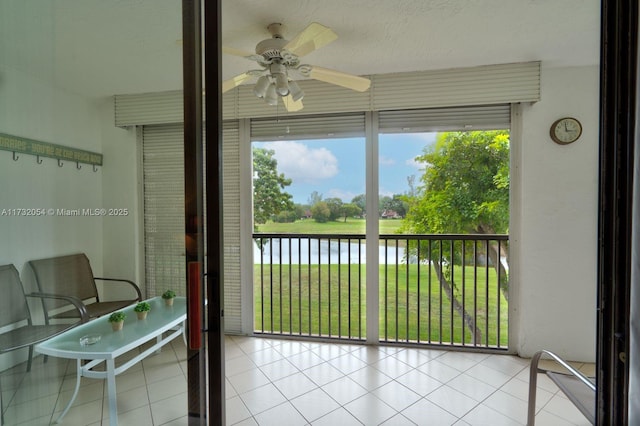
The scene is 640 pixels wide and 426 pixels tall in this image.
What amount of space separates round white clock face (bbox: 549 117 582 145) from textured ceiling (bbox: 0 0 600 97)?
1.48 ft

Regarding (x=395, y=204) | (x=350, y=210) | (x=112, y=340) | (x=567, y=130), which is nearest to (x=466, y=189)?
(x=395, y=204)

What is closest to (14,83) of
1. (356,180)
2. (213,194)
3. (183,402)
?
(213,194)

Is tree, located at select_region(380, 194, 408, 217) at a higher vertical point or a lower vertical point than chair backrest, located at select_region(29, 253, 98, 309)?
higher

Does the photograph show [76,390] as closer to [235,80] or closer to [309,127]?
[235,80]

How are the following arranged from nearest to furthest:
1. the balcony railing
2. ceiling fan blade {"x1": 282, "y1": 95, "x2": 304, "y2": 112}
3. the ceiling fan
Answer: the ceiling fan < ceiling fan blade {"x1": 282, "y1": 95, "x2": 304, "y2": 112} < the balcony railing

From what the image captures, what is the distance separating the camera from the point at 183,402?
3.27 feet

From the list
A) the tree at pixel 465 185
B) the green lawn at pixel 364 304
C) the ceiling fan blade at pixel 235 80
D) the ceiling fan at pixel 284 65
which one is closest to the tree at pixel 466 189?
the tree at pixel 465 185

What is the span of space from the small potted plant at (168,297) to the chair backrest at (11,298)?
0.37 metres

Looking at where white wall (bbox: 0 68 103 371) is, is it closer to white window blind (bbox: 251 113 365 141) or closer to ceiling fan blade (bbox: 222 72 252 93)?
ceiling fan blade (bbox: 222 72 252 93)

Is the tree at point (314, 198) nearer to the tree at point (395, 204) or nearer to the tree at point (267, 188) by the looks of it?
the tree at point (267, 188)

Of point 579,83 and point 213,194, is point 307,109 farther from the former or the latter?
point 579,83

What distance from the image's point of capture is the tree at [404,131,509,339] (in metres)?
2.55

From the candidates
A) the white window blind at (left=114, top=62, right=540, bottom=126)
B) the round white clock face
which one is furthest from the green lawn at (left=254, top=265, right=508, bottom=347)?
the white window blind at (left=114, top=62, right=540, bottom=126)

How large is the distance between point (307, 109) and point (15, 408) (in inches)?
98.7
